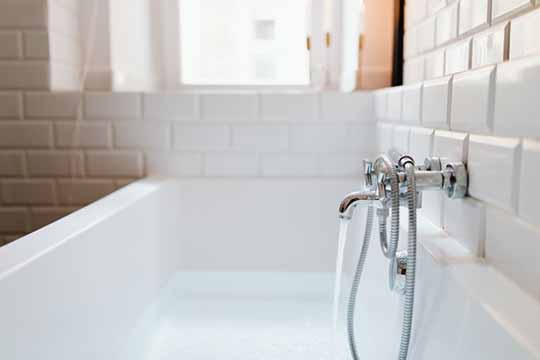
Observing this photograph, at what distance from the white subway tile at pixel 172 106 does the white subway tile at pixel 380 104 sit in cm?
53

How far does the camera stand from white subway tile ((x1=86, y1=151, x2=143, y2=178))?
1742 mm

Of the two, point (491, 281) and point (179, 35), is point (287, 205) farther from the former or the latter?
point (491, 281)

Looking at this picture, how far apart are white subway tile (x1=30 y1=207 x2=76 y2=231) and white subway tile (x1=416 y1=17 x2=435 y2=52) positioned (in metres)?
1.13

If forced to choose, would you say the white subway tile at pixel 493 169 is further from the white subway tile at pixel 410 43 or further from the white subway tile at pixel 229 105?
the white subway tile at pixel 229 105

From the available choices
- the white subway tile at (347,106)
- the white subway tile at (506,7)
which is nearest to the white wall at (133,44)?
the white subway tile at (347,106)

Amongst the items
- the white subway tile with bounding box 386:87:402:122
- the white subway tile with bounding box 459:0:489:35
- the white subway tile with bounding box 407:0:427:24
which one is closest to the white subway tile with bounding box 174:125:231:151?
the white subway tile with bounding box 386:87:402:122

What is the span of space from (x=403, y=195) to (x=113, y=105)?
3.58ft

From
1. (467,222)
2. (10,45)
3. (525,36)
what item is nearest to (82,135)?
(10,45)

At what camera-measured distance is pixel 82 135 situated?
1.73 meters

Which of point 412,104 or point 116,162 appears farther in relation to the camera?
point 116,162

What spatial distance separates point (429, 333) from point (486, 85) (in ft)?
1.15

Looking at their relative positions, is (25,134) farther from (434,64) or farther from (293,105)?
(434,64)

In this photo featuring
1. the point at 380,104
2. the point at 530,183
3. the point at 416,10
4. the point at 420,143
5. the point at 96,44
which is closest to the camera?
the point at 530,183

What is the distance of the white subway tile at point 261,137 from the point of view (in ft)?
5.67
